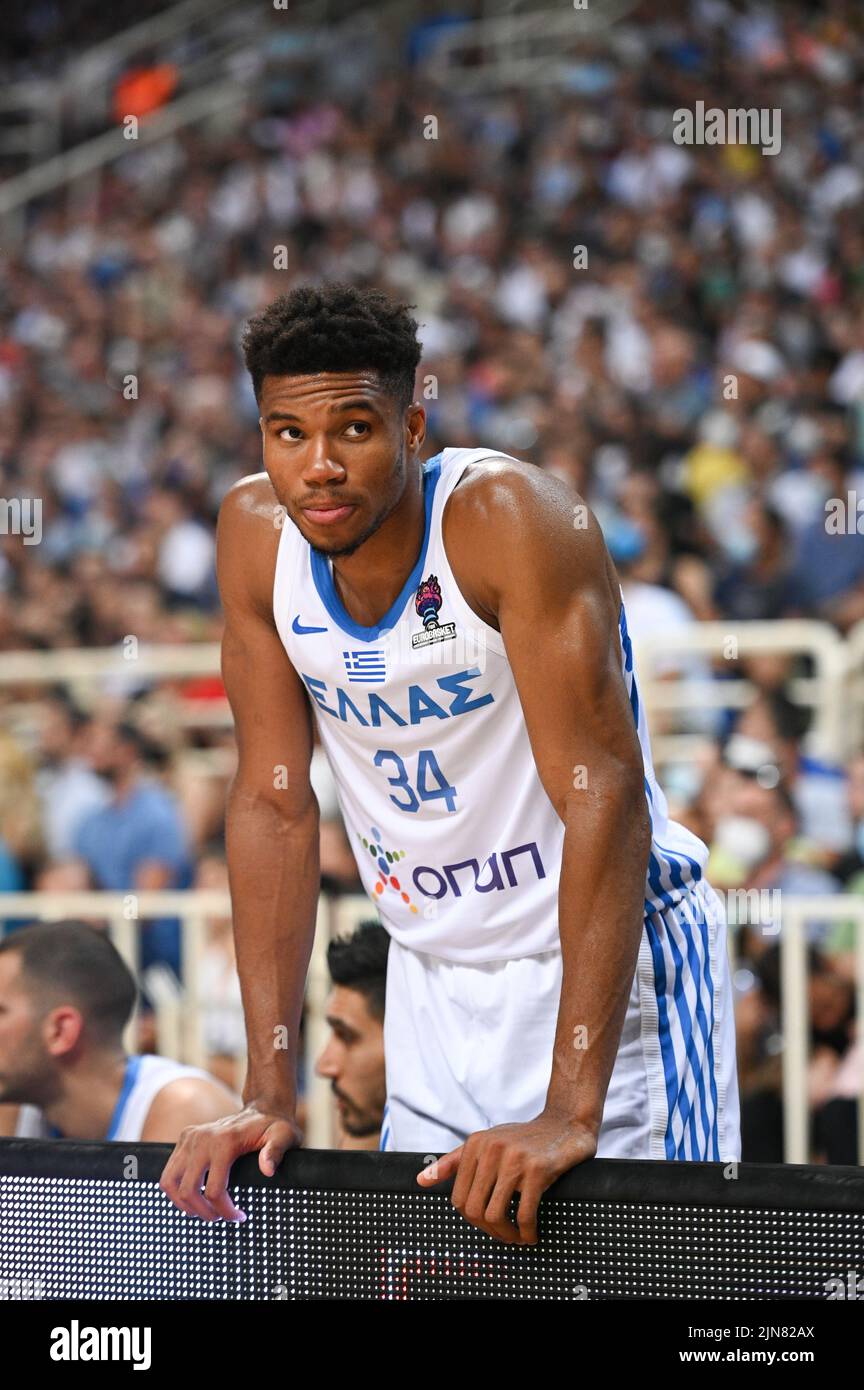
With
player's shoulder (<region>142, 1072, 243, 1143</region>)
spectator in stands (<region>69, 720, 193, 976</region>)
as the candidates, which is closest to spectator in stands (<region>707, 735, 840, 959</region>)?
player's shoulder (<region>142, 1072, 243, 1143</region>)

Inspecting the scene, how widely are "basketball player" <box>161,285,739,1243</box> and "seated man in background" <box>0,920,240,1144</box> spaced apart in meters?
0.77

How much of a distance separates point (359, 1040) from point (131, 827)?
117 inches

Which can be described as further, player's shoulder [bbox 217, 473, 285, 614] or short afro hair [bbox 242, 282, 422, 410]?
player's shoulder [bbox 217, 473, 285, 614]

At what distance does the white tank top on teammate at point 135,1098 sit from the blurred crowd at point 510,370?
1313 millimetres

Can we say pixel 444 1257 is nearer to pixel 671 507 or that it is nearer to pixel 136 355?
pixel 671 507

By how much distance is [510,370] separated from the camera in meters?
8.79

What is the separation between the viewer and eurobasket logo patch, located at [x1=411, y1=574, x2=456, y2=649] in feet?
7.58

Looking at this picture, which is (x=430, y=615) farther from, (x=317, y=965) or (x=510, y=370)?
(x=510, y=370)

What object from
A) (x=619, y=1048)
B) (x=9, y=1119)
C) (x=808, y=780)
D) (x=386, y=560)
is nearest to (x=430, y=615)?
(x=386, y=560)

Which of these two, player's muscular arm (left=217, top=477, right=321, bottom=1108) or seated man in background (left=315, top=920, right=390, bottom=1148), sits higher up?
player's muscular arm (left=217, top=477, right=321, bottom=1108)

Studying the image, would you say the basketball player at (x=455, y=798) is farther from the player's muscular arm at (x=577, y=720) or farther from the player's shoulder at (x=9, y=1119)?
the player's shoulder at (x=9, y=1119)

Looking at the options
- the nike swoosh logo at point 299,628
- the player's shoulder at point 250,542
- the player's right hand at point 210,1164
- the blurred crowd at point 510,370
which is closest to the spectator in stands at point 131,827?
the blurred crowd at point 510,370

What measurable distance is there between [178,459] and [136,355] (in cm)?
161

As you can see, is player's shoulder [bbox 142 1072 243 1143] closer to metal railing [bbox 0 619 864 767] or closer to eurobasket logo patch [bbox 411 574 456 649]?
eurobasket logo patch [bbox 411 574 456 649]
